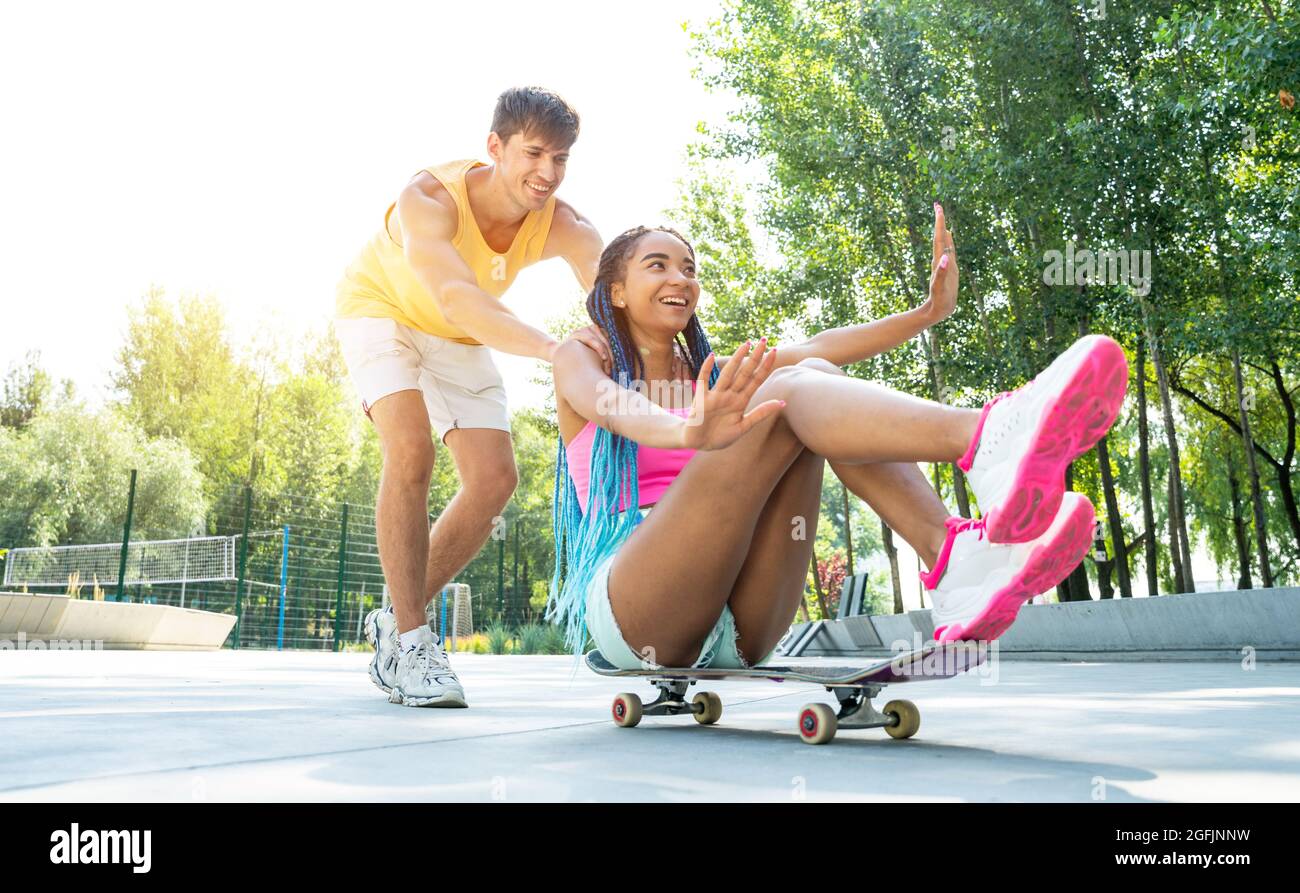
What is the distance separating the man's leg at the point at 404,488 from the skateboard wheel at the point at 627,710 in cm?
128

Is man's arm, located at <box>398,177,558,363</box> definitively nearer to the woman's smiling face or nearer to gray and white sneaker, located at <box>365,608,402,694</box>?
the woman's smiling face

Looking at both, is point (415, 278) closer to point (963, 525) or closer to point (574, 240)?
point (574, 240)

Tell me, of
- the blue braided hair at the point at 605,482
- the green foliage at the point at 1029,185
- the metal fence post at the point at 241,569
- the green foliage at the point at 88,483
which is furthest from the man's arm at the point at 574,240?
the green foliage at the point at 88,483

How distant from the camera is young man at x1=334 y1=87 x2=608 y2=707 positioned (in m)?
3.59

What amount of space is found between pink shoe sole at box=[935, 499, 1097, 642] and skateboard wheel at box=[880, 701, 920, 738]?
1.39 feet

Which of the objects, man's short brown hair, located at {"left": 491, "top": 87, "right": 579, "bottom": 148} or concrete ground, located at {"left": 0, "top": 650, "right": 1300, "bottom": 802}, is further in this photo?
man's short brown hair, located at {"left": 491, "top": 87, "right": 579, "bottom": 148}

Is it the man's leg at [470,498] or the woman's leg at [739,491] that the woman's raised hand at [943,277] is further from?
the man's leg at [470,498]

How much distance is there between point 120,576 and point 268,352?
1898 cm

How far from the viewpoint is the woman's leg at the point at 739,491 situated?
7.04 ft

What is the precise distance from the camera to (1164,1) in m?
12.8

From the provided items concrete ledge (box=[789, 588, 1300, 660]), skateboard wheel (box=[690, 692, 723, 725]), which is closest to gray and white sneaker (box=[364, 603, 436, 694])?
skateboard wheel (box=[690, 692, 723, 725])

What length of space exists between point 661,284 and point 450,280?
793 mm

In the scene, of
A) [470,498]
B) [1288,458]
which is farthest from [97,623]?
[1288,458]
